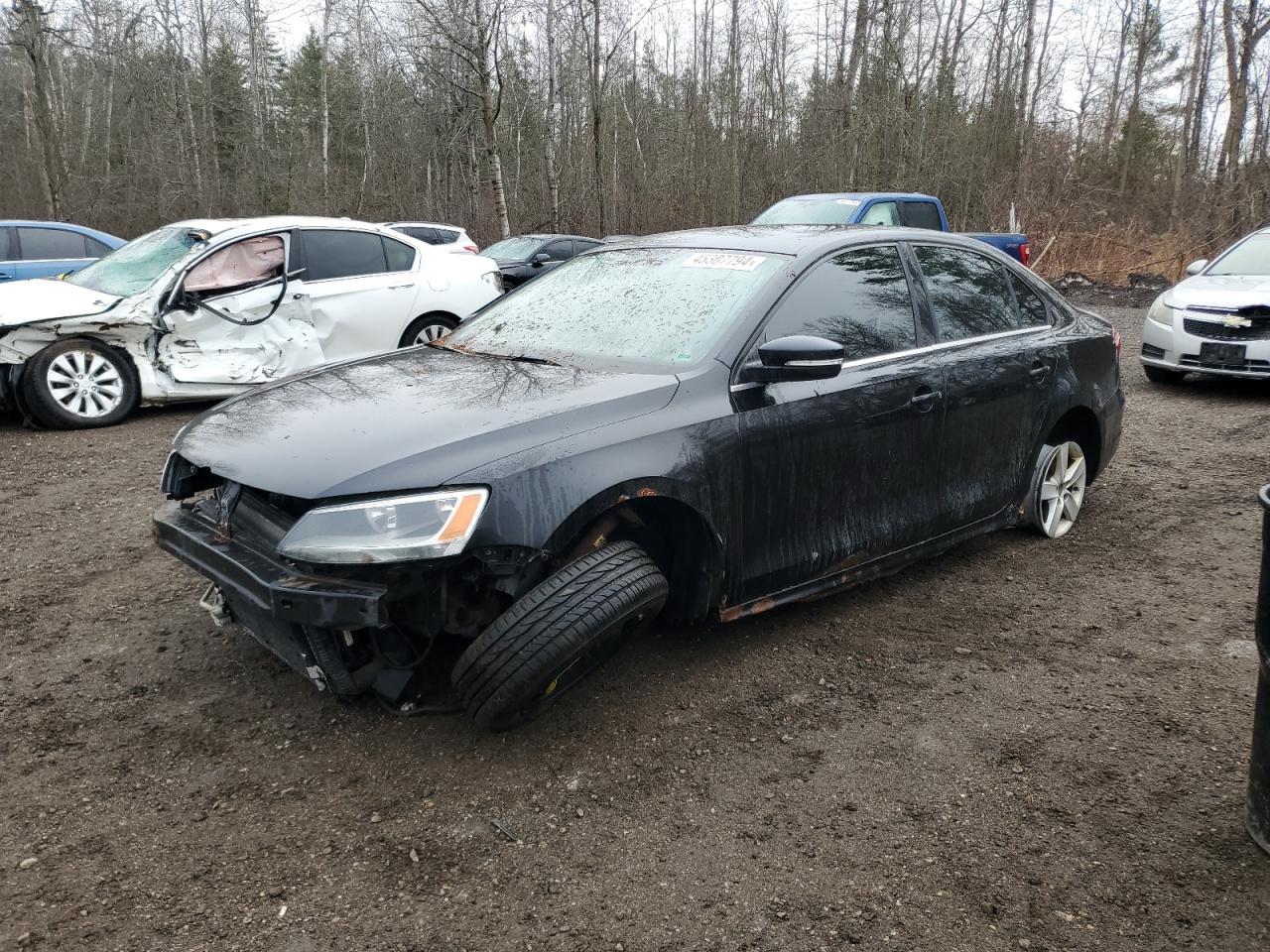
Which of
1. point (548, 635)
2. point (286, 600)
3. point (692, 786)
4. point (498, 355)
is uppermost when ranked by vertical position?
point (498, 355)

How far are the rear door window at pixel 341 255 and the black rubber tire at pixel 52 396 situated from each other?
1.58 meters

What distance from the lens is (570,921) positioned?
240cm

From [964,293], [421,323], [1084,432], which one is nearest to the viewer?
[964,293]

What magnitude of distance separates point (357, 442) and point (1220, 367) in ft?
27.3

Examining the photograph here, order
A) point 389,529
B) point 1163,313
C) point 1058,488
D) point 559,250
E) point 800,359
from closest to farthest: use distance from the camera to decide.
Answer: point 389,529 → point 800,359 → point 1058,488 → point 1163,313 → point 559,250

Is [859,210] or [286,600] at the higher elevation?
[859,210]

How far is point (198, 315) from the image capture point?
7699 mm

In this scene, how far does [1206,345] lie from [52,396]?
9612mm

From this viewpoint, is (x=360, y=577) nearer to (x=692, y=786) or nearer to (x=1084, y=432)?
(x=692, y=786)

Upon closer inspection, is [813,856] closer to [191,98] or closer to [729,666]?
[729,666]

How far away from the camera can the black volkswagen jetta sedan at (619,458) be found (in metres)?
2.83

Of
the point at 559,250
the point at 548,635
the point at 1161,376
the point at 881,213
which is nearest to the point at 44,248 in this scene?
the point at 559,250

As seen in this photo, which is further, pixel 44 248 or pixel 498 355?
pixel 44 248

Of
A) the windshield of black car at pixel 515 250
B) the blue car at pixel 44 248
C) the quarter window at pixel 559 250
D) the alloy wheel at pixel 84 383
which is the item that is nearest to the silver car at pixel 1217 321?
the alloy wheel at pixel 84 383
